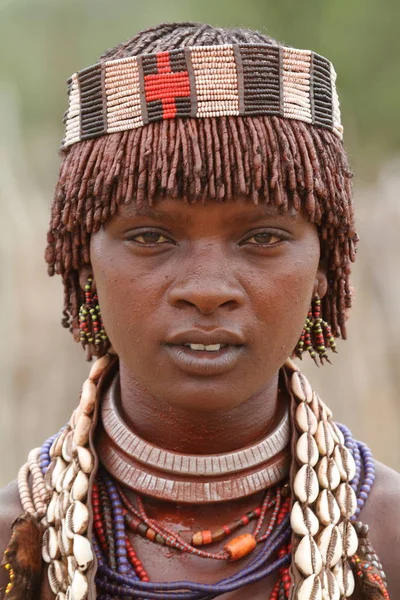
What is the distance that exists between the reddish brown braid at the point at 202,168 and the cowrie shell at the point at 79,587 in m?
0.68

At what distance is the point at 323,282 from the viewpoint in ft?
6.60

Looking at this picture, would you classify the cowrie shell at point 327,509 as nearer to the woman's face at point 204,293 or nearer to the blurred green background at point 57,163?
the woman's face at point 204,293

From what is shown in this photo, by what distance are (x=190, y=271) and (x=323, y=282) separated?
0.44 meters

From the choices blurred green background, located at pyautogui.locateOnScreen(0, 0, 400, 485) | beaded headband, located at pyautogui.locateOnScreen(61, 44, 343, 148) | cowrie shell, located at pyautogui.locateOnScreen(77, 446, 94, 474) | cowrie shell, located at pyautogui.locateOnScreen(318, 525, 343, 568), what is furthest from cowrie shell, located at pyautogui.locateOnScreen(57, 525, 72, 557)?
blurred green background, located at pyautogui.locateOnScreen(0, 0, 400, 485)

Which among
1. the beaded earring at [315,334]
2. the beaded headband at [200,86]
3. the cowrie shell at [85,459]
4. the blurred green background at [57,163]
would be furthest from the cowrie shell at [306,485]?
the blurred green background at [57,163]

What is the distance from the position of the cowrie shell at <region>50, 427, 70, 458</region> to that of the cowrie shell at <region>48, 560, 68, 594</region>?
27cm

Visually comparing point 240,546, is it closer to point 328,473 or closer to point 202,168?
point 328,473

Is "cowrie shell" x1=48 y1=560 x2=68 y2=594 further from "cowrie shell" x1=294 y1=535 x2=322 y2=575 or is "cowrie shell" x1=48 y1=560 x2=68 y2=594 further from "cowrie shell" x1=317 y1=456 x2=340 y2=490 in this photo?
"cowrie shell" x1=317 y1=456 x2=340 y2=490

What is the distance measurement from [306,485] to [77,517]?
493 millimetres

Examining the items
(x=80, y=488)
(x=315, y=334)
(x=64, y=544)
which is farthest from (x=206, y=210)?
(x=64, y=544)

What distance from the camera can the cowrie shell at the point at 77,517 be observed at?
179cm

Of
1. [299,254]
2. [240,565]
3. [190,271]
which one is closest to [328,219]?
[299,254]

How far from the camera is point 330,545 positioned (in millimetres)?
1804

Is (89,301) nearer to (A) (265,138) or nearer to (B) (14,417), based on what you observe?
(A) (265,138)
